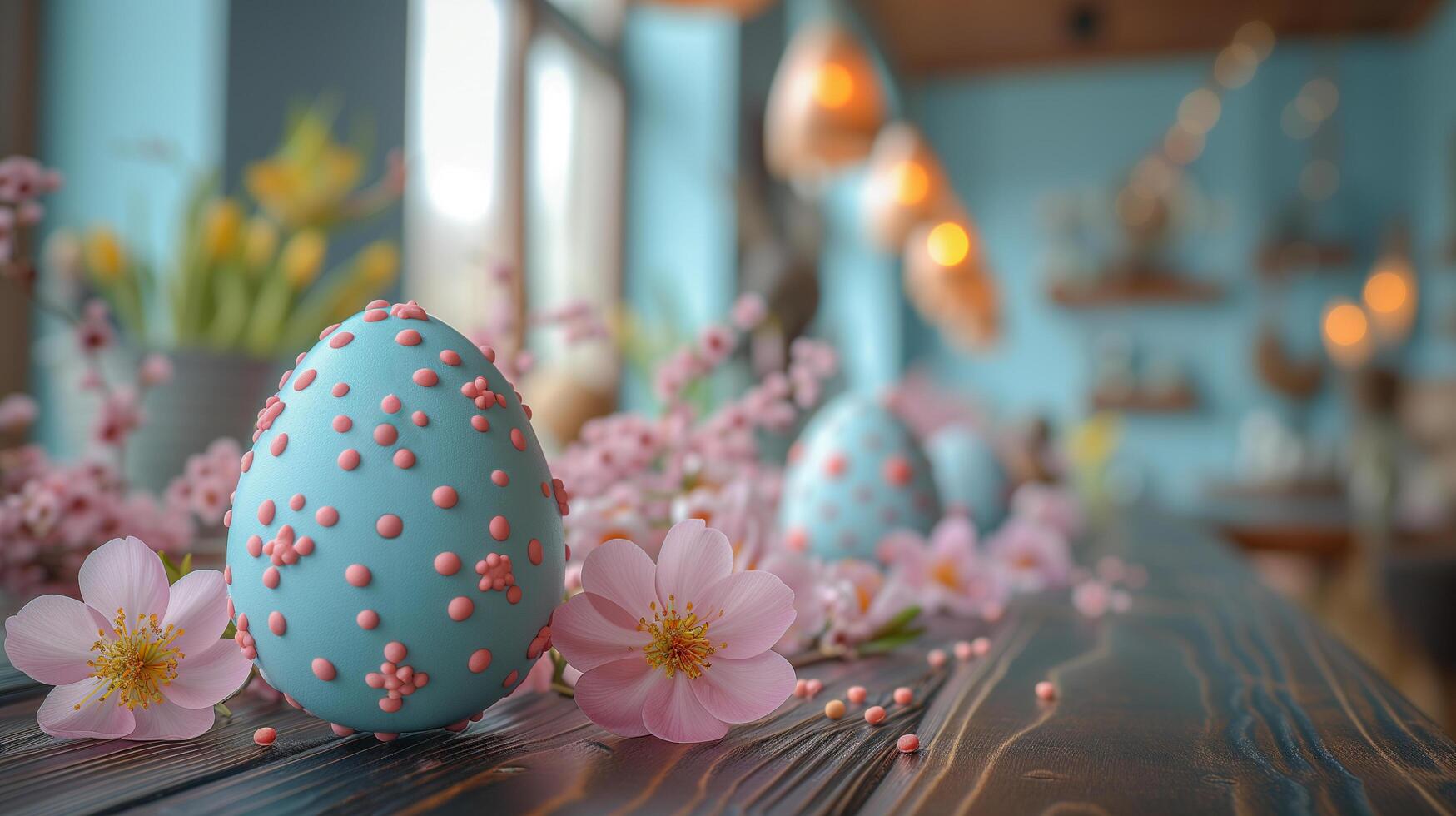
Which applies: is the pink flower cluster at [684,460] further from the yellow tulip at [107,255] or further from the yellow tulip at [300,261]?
the yellow tulip at [107,255]

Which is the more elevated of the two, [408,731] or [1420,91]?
[1420,91]

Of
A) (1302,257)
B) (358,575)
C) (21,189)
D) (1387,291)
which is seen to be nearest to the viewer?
(358,575)

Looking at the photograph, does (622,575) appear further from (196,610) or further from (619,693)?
(196,610)

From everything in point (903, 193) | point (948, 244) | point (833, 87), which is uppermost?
point (833, 87)

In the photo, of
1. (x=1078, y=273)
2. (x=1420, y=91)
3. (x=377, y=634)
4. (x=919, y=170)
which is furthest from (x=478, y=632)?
(x=1420, y=91)

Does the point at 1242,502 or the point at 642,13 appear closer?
the point at 642,13

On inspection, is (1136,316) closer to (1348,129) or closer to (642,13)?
(1348,129)

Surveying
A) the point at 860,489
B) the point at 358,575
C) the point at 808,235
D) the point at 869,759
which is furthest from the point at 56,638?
the point at 808,235
